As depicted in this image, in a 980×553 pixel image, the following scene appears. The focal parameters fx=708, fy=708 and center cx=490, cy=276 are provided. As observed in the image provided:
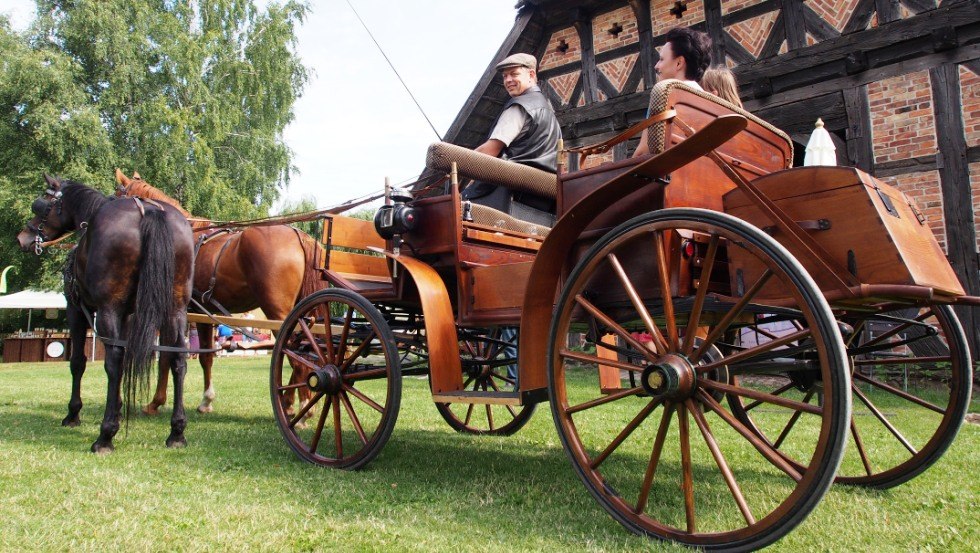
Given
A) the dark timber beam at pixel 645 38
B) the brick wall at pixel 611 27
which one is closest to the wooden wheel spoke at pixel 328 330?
the dark timber beam at pixel 645 38

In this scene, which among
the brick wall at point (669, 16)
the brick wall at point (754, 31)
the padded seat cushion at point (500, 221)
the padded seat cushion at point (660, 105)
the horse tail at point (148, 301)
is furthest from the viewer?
the brick wall at point (669, 16)

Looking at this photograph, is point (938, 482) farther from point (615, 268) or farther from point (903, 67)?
point (903, 67)

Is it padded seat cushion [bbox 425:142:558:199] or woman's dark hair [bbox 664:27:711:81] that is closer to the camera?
woman's dark hair [bbox 664:27:711:81]

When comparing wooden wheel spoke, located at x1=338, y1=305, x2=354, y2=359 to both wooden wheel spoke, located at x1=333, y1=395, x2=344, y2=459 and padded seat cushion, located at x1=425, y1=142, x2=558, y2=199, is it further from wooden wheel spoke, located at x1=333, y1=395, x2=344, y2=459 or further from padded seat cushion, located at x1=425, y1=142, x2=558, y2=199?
padded seat cushion, located at x1=425, y1=142, x2=558, y2=199

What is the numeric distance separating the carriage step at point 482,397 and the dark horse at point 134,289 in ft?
7.23

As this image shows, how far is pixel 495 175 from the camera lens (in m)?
3.96

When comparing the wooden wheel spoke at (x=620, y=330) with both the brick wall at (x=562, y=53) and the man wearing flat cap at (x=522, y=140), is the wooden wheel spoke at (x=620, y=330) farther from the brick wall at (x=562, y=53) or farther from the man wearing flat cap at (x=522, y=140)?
the brick wall at (x=562, y=53)

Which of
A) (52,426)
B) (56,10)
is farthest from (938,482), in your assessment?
(56,10)

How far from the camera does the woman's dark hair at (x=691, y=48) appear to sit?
351 cm

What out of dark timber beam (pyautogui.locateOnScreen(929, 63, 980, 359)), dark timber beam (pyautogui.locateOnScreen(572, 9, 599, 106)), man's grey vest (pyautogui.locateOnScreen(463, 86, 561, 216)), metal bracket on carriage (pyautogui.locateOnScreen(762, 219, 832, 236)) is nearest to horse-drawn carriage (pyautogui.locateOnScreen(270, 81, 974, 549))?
metal bracket on carriage (pyautogui.locateOnScreen(762, 219, 832, 236))

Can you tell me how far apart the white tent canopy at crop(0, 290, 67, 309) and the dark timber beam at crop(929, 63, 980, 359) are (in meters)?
20.5

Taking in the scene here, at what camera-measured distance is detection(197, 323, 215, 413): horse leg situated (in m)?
6.80

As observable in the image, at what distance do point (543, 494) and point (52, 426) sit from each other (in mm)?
4326

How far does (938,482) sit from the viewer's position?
351cm
